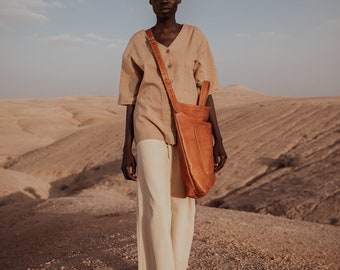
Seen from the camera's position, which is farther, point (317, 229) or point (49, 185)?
point (49, 185)

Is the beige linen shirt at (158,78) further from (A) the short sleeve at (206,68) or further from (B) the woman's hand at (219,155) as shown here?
(B) the woman's hand at (219,155)

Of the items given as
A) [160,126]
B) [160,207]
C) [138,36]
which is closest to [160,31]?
[138,36]

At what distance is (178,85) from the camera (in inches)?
99.4

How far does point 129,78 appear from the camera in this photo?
104 inches

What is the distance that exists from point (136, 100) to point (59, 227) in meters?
3.86

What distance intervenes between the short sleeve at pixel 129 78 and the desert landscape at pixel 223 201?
5.19 feet

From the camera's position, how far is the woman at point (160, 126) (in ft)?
8.09

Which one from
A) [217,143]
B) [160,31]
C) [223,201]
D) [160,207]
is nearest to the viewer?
[160,207]

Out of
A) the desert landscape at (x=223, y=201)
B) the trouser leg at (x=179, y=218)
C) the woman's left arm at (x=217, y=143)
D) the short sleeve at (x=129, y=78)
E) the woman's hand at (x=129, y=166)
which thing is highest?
the short sleeve at (x=129, y=78)

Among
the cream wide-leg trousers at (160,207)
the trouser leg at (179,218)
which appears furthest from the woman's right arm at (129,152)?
the trouser leg at (179,218)

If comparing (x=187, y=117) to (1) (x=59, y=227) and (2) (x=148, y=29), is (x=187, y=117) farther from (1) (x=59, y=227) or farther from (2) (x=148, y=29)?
(1) (x=59, y=227)

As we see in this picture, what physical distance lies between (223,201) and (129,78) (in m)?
7.39

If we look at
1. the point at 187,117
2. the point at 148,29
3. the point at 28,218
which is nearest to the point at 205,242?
the point at 187,117

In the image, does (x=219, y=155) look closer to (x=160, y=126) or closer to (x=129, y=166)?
(x=160, y=126)
